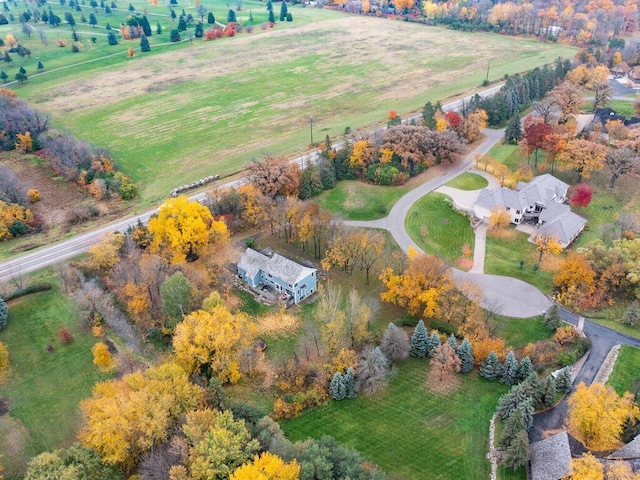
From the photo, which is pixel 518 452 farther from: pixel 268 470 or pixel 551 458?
pixel 268 470

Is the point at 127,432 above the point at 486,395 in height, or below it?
above

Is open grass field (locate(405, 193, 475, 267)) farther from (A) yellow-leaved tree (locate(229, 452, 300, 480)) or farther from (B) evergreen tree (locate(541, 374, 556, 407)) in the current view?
(A) yellow-leaved tree (locate(229, 452, 300, 480))

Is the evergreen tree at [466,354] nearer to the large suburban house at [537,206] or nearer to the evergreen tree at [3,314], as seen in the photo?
the large suburban house at [537,206]

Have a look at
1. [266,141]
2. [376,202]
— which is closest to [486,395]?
[376,202]

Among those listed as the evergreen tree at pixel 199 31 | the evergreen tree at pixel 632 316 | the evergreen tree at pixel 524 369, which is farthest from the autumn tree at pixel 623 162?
the evergreen tree at pixel 199 31

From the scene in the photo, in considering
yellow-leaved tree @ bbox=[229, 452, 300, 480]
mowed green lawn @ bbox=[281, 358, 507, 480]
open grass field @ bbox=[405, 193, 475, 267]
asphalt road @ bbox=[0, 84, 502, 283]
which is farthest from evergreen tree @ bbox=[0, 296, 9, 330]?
open grass field @ bbox=[405, 193, 475, 267]

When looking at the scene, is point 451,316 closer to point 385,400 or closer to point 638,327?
point 385,400

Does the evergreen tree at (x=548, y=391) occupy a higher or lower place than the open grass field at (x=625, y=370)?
higher

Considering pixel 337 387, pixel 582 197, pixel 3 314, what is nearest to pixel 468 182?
pixel 582 197
